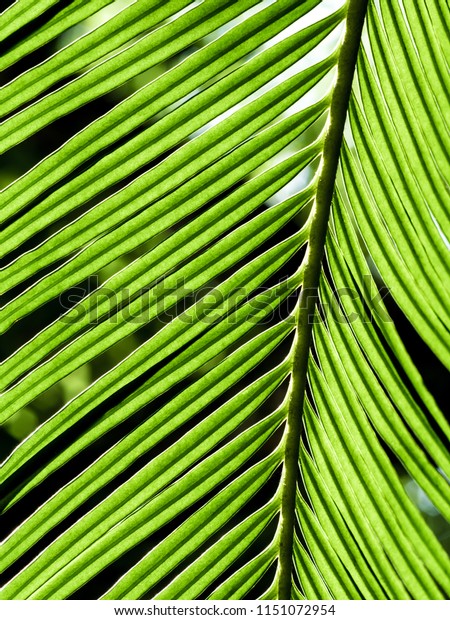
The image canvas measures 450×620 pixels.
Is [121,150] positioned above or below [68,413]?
above

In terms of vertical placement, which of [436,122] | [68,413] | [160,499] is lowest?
[160,499]

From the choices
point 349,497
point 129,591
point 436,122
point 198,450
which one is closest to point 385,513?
point 349,497

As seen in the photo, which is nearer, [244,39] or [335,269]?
[244,39]

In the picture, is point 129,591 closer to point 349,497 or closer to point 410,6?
point 349,497
